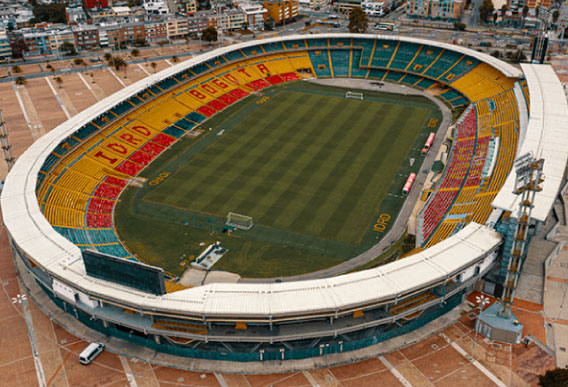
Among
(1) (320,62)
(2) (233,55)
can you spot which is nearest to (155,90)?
(2) (233,55)

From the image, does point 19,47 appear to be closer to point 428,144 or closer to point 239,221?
point 239,221

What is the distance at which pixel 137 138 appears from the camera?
9844 centimetres

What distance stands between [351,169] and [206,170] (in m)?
25.1

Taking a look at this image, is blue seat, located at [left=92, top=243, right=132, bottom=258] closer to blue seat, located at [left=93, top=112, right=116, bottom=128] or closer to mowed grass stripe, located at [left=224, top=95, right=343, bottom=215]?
mowed grass stripe, located at [left=224, top=95, right=343, bottom=215]

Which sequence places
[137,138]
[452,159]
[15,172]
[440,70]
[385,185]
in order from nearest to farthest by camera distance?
[15,172], [385,185], [452,159], [137,138], [440,70]

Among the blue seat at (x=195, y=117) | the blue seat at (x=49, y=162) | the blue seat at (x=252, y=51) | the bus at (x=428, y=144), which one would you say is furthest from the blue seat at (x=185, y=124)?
the bus at (x=428, y=144)

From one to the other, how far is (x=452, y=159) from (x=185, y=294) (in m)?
58.6

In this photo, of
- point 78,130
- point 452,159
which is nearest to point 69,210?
point 78,130

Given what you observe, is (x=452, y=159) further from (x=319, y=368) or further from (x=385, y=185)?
(x=319, y=368)

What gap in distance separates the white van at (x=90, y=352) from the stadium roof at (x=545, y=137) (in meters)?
45.3

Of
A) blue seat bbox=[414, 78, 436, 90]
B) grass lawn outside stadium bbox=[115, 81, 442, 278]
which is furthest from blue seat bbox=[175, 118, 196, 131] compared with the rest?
blue seat bbox=[414, 78, 436, 90]

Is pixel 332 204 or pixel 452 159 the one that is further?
pixel 452 159

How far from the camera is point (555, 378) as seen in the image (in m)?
45.7

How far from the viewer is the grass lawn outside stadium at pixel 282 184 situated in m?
71.2
